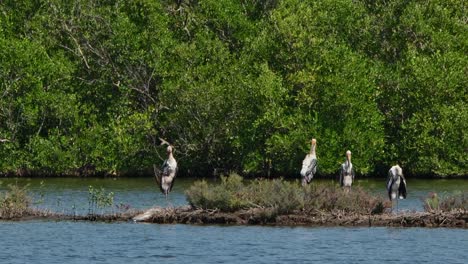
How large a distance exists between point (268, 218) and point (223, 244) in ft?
8.06

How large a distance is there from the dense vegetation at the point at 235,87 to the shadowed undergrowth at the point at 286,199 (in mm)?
23808

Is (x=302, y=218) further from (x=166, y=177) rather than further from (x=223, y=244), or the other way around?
(x=166, y=177)

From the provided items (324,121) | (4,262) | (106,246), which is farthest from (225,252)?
(324,121)

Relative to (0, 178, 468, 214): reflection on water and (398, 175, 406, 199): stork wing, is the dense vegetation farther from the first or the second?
(398, 175, 406, 199): stork wing

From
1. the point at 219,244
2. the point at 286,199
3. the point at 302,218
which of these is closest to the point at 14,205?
the point at 219,244

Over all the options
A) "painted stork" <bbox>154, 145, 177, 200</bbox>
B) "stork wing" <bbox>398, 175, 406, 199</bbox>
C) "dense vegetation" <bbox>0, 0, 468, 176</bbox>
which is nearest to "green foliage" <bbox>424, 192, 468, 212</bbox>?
"stork wing" <bbox>398, 175, 406, 199</bbox>

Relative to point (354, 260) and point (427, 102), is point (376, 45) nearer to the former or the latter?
point (427, 102)

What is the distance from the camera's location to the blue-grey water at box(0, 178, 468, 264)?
107 ft

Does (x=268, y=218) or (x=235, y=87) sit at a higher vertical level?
(x=235, y=87)

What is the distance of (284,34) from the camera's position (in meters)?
62.0

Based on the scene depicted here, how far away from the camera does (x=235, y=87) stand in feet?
209

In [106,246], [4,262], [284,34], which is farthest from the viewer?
[284,34]

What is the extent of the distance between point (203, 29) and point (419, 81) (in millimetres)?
10897

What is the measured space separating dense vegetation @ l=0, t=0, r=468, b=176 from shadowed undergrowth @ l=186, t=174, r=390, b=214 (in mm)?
23808
